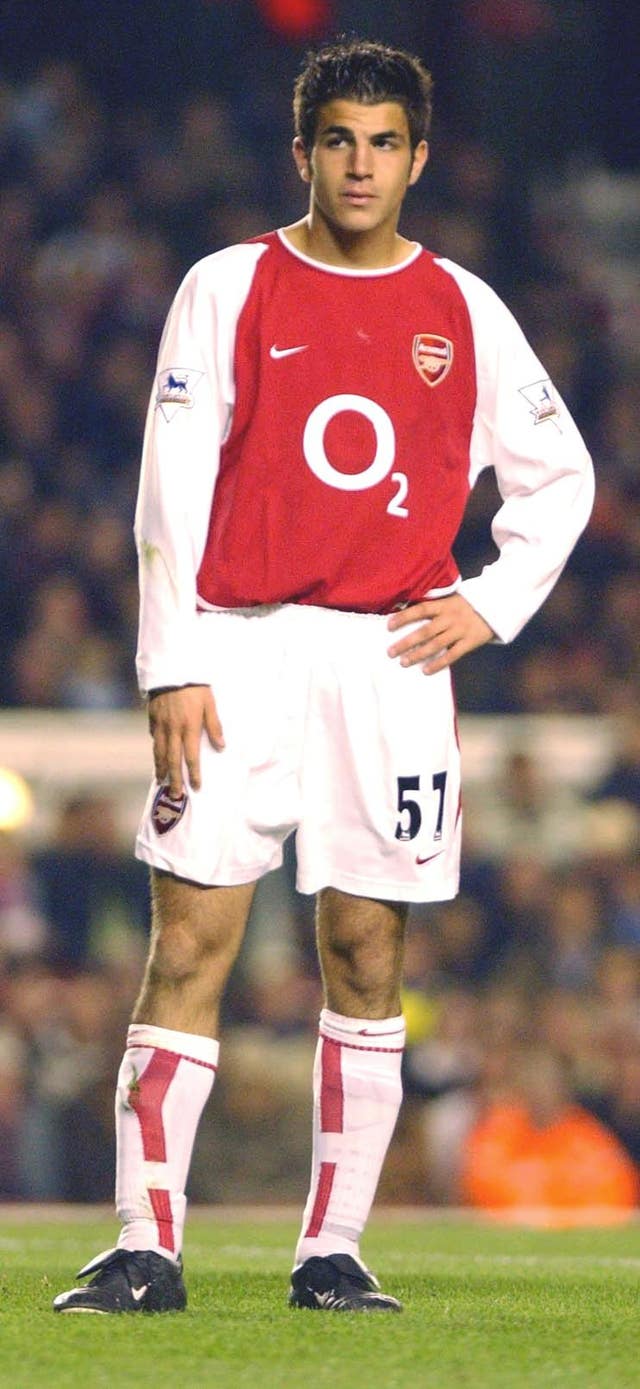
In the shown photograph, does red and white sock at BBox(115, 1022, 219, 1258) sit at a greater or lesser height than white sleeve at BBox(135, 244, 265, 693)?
lesser

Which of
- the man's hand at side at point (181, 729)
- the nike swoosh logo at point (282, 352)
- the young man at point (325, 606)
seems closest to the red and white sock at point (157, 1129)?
the young man at point (325, 606)

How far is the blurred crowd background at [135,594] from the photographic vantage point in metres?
8.47

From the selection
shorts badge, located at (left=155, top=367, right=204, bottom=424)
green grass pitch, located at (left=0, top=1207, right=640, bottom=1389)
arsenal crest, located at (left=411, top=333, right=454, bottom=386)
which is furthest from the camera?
arsenal crest, located at (left=411, top=333, right=454, bottom=386)

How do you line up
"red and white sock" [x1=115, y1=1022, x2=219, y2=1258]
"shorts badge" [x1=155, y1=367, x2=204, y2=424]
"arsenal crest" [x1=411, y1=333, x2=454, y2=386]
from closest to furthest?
"red and white sock" [x1=115, y1=1022, x2=219, y2=1258], "shorts badge" [x1=155, y1=367, x2=204, y2=424], "arsenal crest" [x1=411, y1=333, x2=454, y2=386]

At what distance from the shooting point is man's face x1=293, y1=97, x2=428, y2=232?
12.6 ft

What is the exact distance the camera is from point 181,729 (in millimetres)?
3699

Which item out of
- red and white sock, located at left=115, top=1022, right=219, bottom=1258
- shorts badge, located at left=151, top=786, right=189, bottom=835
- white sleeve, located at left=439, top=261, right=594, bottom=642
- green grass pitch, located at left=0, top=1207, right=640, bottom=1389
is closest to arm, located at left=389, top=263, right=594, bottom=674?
white sleeve, located at left=439, top=261, right=594, bottom=642

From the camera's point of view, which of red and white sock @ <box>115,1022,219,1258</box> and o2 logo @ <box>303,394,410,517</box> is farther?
o2 logo @ <box>303,394,410,517</box>

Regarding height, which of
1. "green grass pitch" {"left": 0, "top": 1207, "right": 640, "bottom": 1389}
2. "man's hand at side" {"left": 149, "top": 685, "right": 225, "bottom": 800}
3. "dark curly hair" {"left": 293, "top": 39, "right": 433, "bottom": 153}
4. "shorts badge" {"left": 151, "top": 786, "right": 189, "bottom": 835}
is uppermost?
"dark curly hair" {"left": 293, "top": 39, "right": 433, "bottom": 153}

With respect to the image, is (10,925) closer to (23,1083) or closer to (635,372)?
(23,1083)

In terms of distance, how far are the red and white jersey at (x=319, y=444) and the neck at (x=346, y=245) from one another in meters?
0.02

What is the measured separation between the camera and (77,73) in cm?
1292

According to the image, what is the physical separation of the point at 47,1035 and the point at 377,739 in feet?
16.0

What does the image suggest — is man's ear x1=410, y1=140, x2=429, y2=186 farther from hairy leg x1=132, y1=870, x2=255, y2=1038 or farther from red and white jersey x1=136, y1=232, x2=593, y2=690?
hairy leg x1=132, y1=870, x2=255, y2=1038
